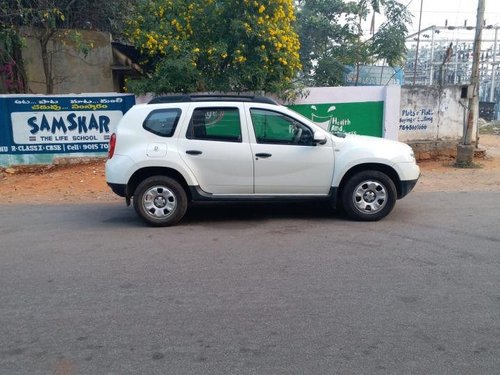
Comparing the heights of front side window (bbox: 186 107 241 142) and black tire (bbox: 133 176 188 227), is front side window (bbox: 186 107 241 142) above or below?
above

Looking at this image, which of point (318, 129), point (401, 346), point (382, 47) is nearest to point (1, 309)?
point (401, 346)

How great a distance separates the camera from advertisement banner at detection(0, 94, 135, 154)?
11.2m

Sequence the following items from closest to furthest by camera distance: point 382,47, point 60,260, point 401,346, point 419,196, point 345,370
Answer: point 345,370 → point 401,346 → point 60,260 → point 419,196 → point 382,47

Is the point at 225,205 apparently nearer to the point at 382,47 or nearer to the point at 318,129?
the point at 318,129

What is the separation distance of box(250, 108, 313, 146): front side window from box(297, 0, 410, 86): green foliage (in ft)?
27.1

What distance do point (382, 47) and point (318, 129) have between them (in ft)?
31.6

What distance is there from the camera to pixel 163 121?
677cm

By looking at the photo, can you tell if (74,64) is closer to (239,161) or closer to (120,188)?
(120,188)

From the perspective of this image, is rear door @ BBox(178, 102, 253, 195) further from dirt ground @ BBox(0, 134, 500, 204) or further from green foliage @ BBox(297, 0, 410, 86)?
green foliage @ BBox(297, 0, 410, 86)

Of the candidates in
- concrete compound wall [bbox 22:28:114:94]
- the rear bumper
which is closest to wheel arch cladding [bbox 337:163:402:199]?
the rear bumper

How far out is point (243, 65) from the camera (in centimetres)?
1134

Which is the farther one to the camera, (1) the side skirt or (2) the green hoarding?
(2) the green hoarding

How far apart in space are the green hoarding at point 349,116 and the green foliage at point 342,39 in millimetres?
2920

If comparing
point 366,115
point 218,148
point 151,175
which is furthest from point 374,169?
point 366,115
